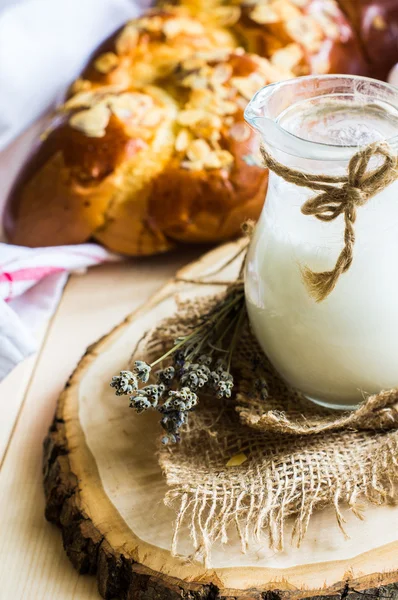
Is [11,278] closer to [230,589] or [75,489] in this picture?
[75,489]

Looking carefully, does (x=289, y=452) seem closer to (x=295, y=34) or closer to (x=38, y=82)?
(x=295, y=34)

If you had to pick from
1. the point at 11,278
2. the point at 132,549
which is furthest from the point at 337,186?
the point at 11,278

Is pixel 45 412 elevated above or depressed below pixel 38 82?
below

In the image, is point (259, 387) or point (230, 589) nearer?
point (230, 589)

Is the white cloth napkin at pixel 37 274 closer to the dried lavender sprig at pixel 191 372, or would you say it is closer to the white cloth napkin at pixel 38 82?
the white cloth napkin at pixel 38 82

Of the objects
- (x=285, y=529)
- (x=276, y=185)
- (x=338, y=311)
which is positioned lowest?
(x=285, y=529)

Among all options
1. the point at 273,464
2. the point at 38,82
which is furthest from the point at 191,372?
the point at 38,82
